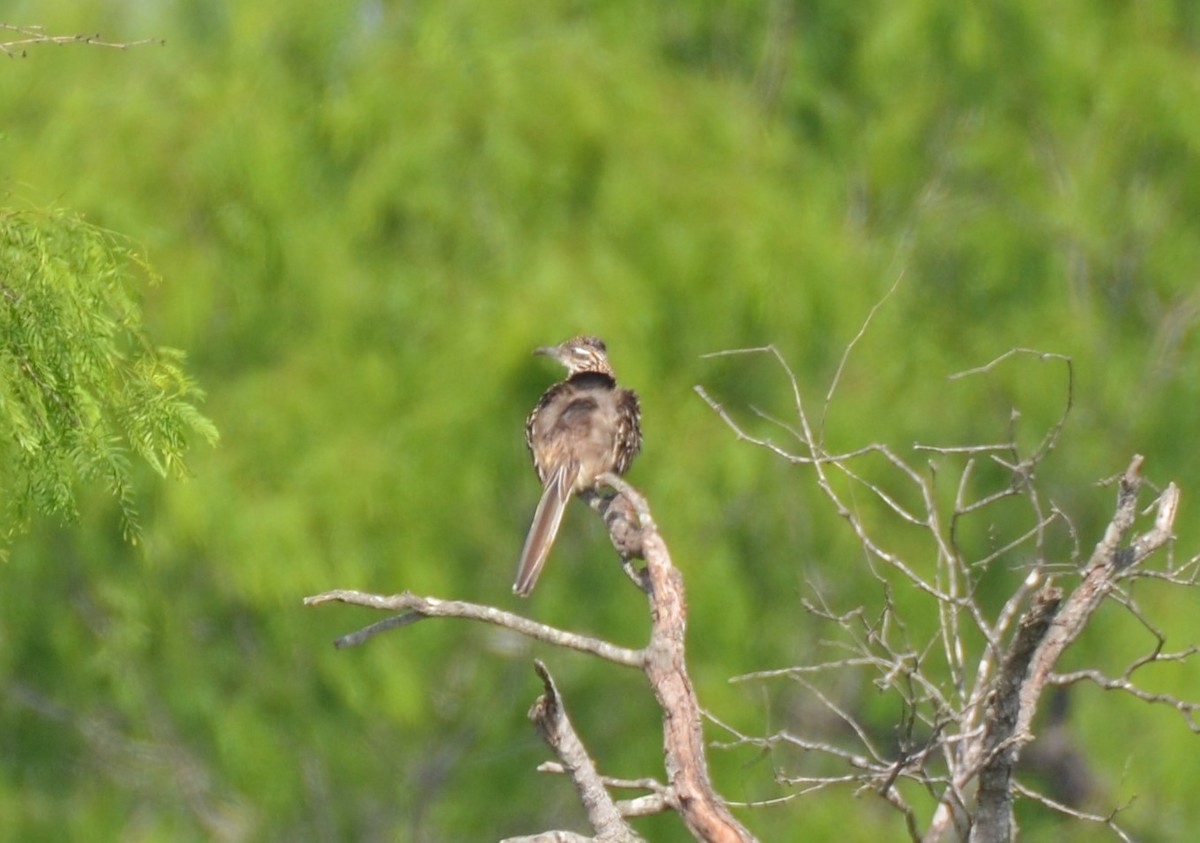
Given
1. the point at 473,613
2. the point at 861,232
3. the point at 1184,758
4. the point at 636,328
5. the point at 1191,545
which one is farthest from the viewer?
the point at 861,232

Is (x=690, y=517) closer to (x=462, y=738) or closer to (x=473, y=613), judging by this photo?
(x=462, y=738)

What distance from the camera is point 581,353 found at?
10328 millimetres

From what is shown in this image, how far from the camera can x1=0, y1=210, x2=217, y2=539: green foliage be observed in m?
5.30

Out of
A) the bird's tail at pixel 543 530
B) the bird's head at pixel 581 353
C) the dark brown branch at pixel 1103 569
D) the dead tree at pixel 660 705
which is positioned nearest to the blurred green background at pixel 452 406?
the bird's head at pixel 581 353

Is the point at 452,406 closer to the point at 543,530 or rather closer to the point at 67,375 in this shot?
the point at 543,530

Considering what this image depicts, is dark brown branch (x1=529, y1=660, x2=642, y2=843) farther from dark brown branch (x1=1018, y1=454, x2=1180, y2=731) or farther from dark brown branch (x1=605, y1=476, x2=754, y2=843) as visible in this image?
dark brown branch (x1=1018, y1=454, x2=1180, y2=731)

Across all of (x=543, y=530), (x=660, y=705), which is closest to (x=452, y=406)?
(x=543, y=530)

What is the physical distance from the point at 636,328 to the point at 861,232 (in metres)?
3.45

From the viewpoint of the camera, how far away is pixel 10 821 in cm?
1344

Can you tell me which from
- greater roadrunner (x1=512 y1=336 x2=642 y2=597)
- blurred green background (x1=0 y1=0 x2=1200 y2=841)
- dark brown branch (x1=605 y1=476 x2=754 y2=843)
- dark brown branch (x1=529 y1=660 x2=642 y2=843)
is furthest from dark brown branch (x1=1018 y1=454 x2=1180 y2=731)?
blurred green background (x1=0 y1=0 x2=1200 y2=841)

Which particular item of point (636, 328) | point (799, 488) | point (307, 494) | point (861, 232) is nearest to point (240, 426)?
point (307, 494)

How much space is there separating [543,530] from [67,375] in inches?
124

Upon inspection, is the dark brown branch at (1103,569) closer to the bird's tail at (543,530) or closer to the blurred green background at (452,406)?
the bird's tail at (543,530)

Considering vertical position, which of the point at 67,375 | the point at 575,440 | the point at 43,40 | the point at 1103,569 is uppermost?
the point at 43,40
